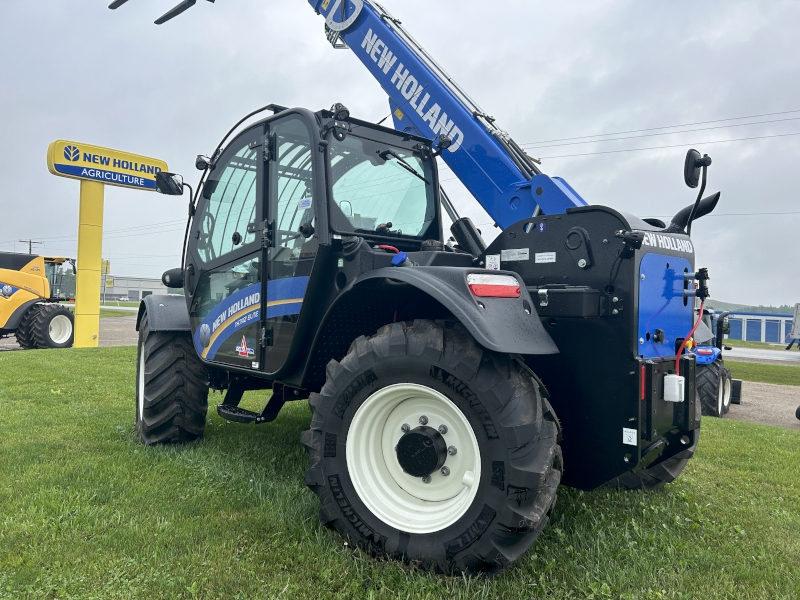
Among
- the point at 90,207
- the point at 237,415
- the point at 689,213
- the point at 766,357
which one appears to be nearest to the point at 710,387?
the point at 689,213

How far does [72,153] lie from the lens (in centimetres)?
1460

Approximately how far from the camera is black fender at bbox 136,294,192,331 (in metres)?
4.80

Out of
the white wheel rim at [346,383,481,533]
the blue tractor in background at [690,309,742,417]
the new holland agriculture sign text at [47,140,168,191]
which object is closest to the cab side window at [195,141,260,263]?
the white wheel rim at [346,383,481,533]

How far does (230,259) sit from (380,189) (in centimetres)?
123

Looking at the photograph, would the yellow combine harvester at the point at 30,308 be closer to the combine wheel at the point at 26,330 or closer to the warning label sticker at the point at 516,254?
the combine wheel at the point at 26,330

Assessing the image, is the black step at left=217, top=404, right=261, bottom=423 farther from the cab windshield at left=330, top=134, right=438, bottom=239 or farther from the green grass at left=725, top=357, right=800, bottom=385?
the green grass at left=725, top=357, right=800, bottom=385

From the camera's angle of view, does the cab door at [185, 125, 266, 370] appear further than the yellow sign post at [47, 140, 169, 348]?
→ No

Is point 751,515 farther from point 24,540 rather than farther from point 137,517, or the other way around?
point 24,540

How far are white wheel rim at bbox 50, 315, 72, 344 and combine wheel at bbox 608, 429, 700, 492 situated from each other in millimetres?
15229

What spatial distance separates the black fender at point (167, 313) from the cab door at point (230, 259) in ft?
0.59

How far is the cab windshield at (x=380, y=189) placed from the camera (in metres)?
3.64

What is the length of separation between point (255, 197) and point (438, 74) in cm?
170

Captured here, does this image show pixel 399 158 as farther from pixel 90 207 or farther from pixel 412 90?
pixel 90 207

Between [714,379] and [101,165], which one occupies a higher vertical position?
[101,165]
